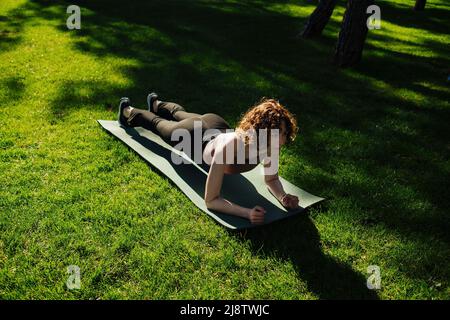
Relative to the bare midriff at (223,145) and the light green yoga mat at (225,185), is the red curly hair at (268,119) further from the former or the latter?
the light green yoga mat at (225,185)

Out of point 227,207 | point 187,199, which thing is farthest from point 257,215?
point 187,199

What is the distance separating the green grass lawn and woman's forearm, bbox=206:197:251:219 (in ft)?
0.50

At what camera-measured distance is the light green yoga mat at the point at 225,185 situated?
11.3ft

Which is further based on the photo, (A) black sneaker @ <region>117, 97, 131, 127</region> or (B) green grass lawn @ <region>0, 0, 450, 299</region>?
(A) black sneaker @ <region>117, 97, 131, 127</region>

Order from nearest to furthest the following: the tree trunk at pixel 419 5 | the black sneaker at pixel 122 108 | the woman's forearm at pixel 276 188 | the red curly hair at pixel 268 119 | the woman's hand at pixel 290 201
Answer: the red curly hair at pixel 268 119 < the woman's hand at pixel 290 201 < the woman's forearm at pixel 276 188 < the black sneaker at pixel 122 108 < the tree trunk at pixel 419 5

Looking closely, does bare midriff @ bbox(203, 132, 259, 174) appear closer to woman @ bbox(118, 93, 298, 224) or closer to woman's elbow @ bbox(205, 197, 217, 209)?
woman @ bbox(118, 93, 298, 224)

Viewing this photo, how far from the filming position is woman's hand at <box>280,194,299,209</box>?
11.4ft

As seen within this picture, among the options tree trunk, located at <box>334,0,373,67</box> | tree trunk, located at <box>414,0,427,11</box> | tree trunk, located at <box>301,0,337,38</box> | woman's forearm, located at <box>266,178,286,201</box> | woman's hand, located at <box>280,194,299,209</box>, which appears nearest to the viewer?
woman's hand, located at <box>280,194,299,209</box>

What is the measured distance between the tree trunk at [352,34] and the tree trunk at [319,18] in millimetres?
2037

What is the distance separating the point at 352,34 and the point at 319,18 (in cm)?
229

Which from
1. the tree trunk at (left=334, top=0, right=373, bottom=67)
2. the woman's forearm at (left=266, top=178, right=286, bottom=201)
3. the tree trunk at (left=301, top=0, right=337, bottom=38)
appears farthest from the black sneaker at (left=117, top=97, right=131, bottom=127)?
the tree trunk at (left=301, top=0, right=337, bottom=38)

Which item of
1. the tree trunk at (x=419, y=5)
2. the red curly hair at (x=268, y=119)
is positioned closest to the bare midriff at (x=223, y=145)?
the red curly hair at (x=268, y=119)

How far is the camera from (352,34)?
23.5 ft

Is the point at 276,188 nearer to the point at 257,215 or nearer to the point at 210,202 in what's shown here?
the point at 257,215
